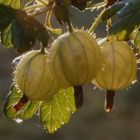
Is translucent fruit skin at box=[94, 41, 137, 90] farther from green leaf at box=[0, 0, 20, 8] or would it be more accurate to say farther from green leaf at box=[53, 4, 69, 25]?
green leaf at box=[0, 0, 20, 8]

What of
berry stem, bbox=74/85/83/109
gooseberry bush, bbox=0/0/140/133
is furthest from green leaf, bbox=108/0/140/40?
berry stem, bbox=74/85/83/109

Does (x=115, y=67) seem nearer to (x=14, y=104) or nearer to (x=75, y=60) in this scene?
(x=75, y=60)

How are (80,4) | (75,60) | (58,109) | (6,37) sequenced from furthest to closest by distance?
(58,109)
(6,37)
(80,4)
(75,60)

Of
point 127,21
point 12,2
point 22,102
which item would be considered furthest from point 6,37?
point 127,21

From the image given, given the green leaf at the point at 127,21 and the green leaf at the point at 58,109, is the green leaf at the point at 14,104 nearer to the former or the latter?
the green leaf at the point at 58,109

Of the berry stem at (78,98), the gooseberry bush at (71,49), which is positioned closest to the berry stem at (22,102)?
the gooseberry bush at (71,49)

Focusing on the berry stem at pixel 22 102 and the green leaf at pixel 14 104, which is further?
the green leaf at pixel 14 104

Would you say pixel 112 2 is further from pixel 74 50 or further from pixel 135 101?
pixel 135 101

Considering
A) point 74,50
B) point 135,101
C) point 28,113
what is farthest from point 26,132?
point 74,50
